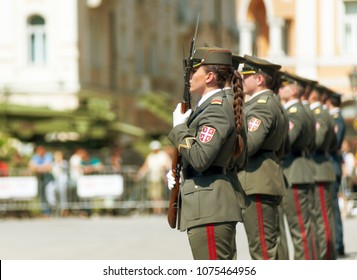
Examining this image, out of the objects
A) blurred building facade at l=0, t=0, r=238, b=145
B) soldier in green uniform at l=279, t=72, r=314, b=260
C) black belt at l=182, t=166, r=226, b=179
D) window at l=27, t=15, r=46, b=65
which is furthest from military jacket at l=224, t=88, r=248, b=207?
window at l=27, t=15, r=46, b=65

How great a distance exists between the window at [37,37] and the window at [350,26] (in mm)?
9830

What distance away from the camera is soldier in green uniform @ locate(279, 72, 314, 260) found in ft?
42.9

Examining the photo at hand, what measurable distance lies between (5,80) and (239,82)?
3328cm

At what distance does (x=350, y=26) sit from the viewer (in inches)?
1469

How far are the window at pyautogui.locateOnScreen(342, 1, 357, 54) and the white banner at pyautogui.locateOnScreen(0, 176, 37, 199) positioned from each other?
14.3 meters

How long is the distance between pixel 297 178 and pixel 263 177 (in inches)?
98.4

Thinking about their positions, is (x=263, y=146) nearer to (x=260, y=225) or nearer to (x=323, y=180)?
(x=260, y=225)

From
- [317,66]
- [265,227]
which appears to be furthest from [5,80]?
[265,227]

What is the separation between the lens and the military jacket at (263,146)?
1066cm

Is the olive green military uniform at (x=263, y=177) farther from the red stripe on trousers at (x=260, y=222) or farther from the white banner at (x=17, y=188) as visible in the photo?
the white banner at (x=17, y=188)
